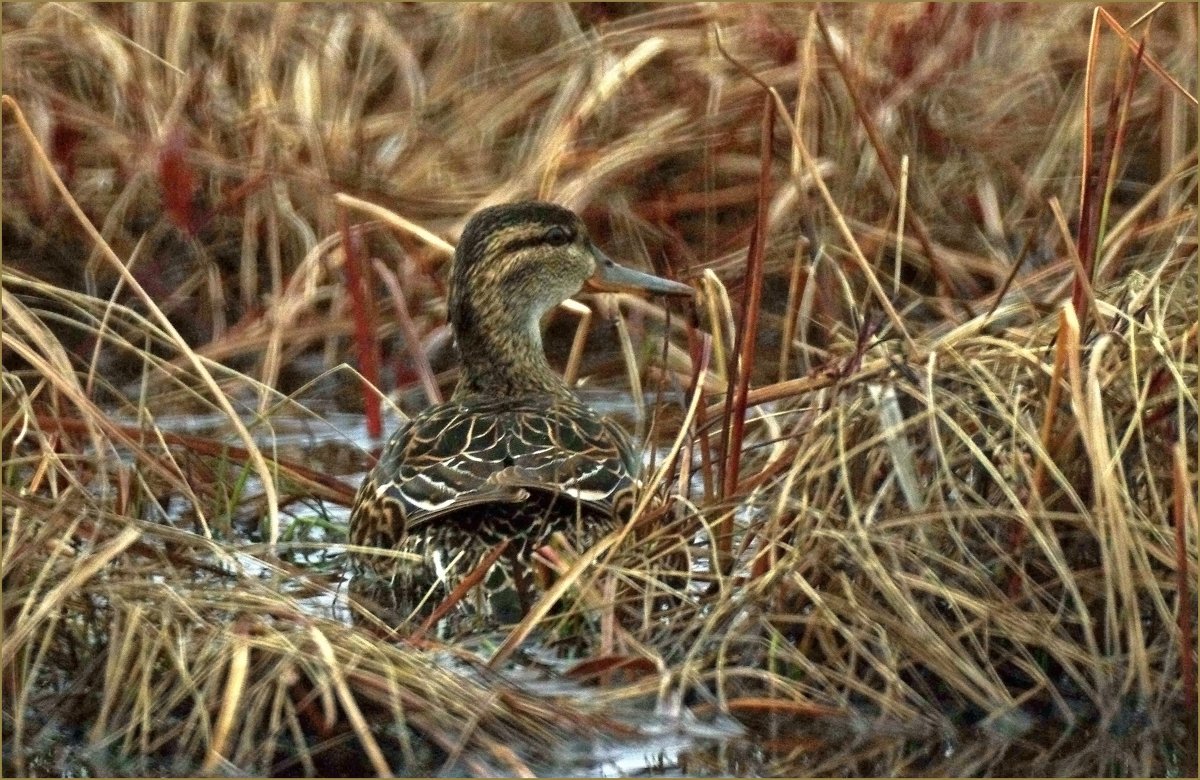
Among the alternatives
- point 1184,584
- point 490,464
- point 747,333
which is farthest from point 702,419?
point 1184,584

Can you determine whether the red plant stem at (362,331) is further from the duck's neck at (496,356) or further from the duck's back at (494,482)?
the duck's back at (494,482)

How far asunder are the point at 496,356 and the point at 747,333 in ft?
4.23

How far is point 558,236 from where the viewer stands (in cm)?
582

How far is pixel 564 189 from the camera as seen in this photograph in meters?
7.39

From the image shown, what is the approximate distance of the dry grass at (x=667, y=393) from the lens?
390 centimetres

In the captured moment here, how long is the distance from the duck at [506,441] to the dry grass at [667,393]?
15 cm

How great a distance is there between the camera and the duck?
180 inches

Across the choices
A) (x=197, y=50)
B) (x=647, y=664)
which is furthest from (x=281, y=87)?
(x=647, y=664)

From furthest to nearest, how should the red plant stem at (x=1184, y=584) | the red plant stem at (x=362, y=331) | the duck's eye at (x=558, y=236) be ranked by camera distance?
the red plant stem at (x=362, y=331)
the duck's eye at (x=558, y=236)
the red plant stem at (x=1184, y=584)

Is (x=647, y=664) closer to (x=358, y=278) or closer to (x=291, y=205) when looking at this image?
(x=358, y=278)

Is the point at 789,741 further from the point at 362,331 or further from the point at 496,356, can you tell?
the point at 362,331

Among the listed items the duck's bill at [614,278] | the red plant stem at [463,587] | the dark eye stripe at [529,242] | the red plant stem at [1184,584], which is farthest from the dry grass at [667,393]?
the dark eye stripe at [529,242]

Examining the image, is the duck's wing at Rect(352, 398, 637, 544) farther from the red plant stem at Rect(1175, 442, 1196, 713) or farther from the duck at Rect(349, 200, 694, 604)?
the red plant stem at Rect(1175, 442, 1196, 713)

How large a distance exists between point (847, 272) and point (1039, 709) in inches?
124
